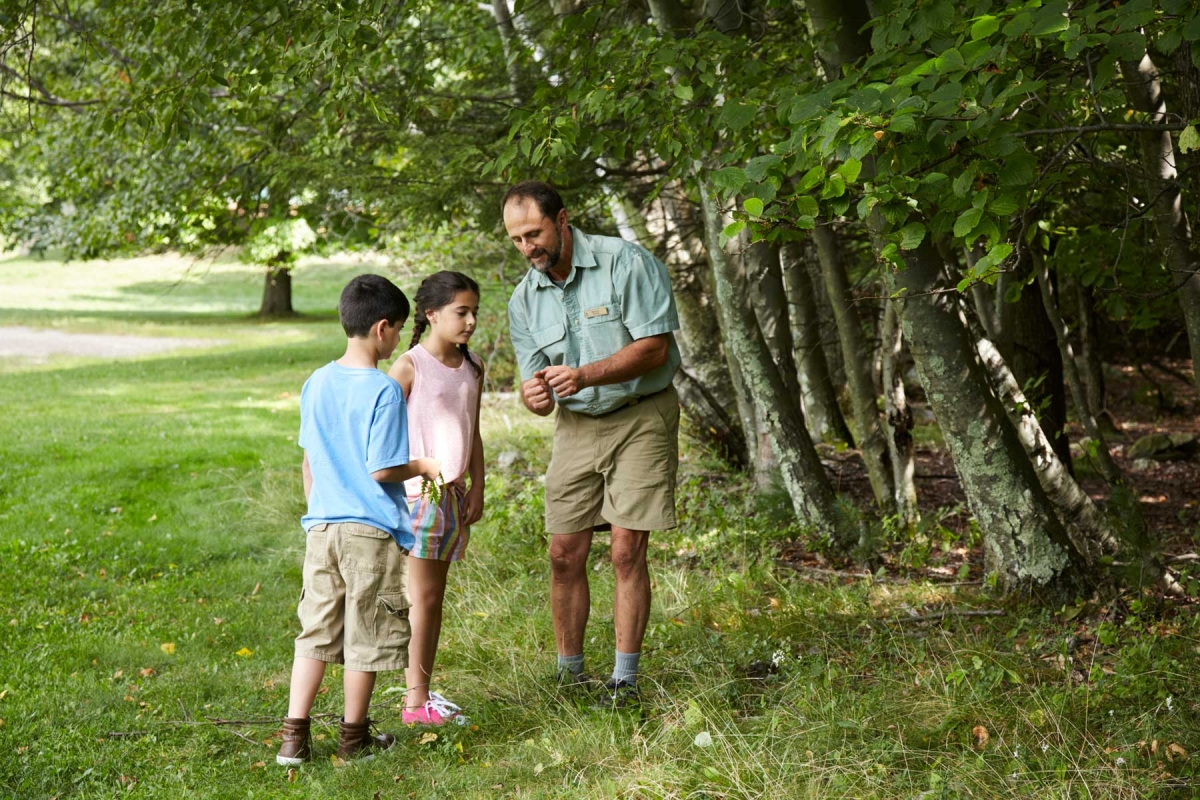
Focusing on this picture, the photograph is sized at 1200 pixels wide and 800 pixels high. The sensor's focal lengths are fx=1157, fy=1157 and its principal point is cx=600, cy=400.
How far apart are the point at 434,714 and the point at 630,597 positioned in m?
0.89

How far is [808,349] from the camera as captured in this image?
9297mm

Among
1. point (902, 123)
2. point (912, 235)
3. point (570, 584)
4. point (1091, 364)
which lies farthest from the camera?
point (1091, 364)

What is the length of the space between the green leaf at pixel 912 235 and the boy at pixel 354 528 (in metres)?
1.80

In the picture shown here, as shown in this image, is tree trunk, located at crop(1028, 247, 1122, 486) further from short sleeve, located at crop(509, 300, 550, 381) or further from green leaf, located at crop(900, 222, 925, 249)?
short sleeve, located at crop(509, 300, 550, 381)

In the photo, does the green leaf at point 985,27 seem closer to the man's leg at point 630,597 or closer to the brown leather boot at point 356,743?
the man's leg at point 630,597

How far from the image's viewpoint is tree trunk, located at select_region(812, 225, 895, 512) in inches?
283

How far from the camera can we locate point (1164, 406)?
13352 millimetres

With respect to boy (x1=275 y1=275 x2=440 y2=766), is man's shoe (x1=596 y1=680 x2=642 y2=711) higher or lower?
lower

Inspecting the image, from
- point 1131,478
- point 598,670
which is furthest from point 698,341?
point 598,670

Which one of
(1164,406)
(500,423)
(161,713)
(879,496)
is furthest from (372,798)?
(1164,406)

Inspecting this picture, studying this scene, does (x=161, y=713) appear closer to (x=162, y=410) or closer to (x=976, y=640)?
(x=976, y=640)

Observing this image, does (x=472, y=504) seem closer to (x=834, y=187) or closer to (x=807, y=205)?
(x=807, y=205)

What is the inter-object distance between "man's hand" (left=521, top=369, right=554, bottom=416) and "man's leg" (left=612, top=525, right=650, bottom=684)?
1.82ft

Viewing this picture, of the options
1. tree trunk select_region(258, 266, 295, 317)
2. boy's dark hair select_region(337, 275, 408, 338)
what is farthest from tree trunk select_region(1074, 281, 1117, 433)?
tree trunk select_region(258, 266, 295, 317)
